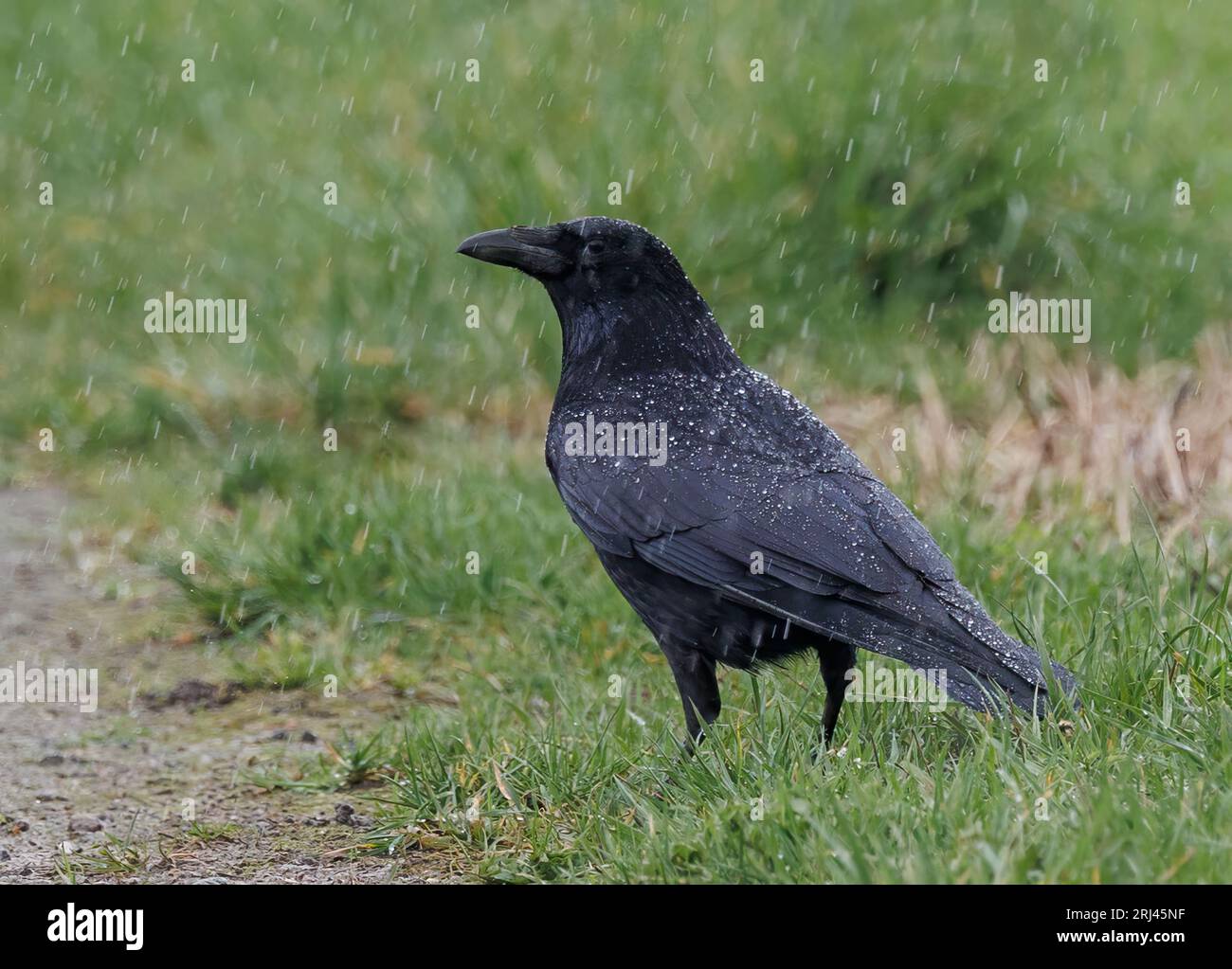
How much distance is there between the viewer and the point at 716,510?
4340 millimetres

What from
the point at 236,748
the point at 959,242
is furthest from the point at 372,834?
the point at 959,242

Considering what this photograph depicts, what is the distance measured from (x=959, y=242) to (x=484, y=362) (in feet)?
7.11

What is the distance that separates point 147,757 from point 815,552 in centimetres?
225

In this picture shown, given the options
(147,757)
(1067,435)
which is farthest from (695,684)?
(1067,435)

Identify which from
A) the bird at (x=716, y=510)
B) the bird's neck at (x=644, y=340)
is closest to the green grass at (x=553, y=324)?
the bird at (x=716, y=510)

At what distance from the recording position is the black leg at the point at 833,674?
4383mm

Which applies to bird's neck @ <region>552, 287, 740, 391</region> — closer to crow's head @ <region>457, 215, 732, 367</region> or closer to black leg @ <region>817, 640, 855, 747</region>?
crow's head @ <region>457, 215, 732, 367</region>

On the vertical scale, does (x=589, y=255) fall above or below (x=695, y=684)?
above

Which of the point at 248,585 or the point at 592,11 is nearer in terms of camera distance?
the point at 248,585

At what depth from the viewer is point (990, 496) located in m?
6.32

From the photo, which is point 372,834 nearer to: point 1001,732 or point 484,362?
point 1001,732

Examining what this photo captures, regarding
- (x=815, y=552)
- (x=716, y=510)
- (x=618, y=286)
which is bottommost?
(x=815, y=552)

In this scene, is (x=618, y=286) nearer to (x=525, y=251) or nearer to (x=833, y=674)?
(x=525, y=251)

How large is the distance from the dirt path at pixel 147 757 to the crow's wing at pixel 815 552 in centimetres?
103
